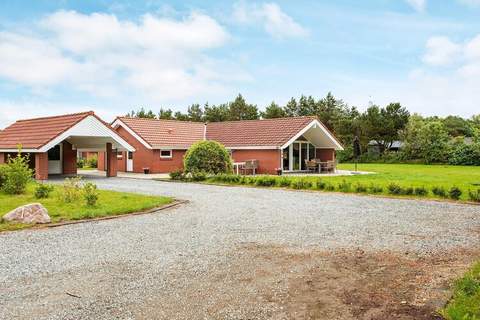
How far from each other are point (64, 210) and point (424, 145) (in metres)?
42.2

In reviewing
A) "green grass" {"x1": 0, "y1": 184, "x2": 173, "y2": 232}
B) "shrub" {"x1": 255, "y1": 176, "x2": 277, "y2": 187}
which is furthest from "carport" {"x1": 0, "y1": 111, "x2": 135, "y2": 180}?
"shrub" {"x1": 255, "y1": 176, "x2": 277, "y2": 187}

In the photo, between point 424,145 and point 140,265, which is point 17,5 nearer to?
point 140,265

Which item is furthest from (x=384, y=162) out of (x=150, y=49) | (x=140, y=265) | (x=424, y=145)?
(x=140, y=265)

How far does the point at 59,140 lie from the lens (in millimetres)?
23031

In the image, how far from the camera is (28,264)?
6742 mm

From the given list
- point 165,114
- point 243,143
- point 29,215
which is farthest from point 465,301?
point 165,114

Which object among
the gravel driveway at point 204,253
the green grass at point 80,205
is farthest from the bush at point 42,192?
the gravel driveway at point 204,253

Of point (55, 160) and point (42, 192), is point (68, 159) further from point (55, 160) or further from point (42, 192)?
point (42, 192)

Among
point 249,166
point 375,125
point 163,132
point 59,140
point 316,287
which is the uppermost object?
point 375,125

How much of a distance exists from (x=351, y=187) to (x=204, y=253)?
10.9 metres

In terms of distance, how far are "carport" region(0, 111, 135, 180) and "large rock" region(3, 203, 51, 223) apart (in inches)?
503

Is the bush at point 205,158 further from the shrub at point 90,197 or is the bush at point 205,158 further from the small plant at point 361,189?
the shrub at point 90,197

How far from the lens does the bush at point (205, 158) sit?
23.6 meters

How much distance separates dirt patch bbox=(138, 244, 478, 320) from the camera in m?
4.76
